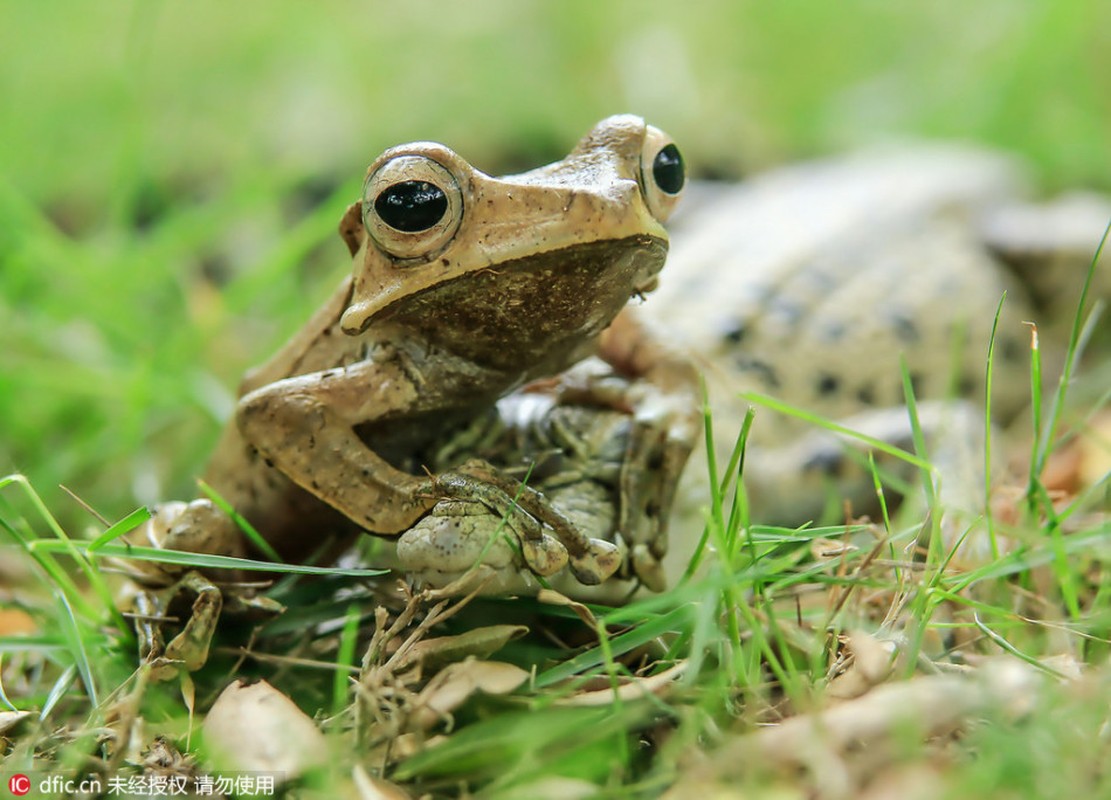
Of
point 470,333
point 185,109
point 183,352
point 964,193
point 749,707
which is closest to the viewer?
point 749,707

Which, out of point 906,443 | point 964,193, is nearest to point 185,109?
point 964,193

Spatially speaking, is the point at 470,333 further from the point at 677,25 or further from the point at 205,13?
the point at 205,13

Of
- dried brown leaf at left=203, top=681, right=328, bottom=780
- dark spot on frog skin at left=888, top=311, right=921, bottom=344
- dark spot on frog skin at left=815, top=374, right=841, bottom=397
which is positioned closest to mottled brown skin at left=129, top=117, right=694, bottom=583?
dried brown leaf at left=203, top=681, right=328, bottom=780

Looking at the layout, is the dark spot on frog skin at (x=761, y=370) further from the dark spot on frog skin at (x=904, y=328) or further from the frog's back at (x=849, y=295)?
the dark spot on frog skin at (x=904, y=328)

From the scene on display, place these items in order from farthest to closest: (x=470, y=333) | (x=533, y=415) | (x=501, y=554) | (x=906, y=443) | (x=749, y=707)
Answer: (x=906, y=443) → (x=533, y=415) → (x=470, y=333) → (x=501, y=554) → (x=749, y=707)

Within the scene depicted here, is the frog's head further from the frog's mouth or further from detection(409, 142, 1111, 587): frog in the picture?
detection(409, 142, 1111, 587): frog

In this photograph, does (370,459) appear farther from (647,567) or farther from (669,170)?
(669,170)
